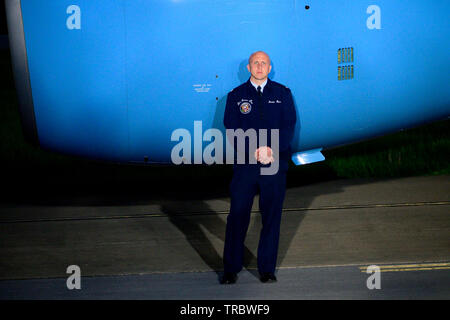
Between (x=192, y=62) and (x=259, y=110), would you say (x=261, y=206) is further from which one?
(x=192, y=62)

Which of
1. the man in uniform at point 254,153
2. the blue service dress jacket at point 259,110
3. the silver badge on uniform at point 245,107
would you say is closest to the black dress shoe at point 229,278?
the man in uniform at point 254,153

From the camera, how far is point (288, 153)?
6.15 metres

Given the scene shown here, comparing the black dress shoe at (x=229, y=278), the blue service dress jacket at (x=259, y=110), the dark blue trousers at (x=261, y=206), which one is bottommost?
the black dress shoe at (x=229, y=278)

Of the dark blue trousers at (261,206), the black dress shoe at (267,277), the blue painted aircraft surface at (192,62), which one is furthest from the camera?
the blue painted aircraft surface at (192,62)

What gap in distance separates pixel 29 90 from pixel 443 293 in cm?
431

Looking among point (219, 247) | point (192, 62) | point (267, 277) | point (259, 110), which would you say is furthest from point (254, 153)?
point (219, 247)

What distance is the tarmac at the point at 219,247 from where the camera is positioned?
6.16 meters

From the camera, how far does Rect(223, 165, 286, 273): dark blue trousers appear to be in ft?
19.5

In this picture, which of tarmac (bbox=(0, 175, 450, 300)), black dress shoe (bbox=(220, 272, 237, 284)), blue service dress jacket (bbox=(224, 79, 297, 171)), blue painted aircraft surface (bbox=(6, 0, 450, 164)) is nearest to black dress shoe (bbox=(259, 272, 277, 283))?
tarmac (bbox=(0, 175, 450, 300))

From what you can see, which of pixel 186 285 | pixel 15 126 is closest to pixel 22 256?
pixel 186 285

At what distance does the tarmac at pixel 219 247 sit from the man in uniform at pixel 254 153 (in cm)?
49

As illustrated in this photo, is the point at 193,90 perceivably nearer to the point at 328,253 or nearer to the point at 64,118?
the point at 64,118

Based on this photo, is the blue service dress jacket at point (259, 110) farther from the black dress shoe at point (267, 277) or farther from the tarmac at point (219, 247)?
the tarmac at point (219, 247)

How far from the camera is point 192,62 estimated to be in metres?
7.08
